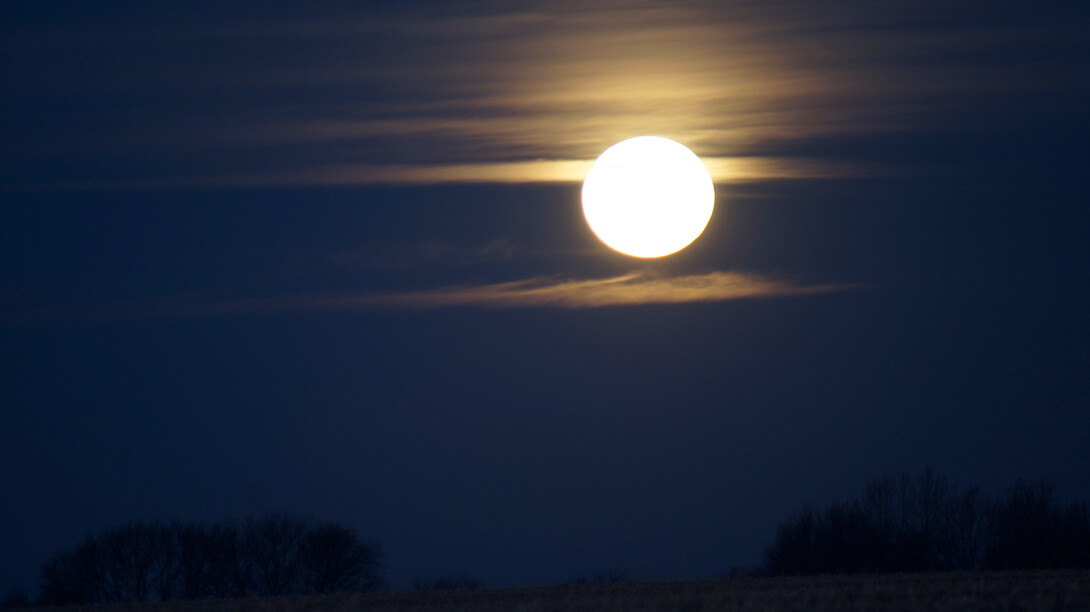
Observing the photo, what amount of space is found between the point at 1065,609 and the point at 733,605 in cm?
514

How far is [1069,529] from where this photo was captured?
6781cm

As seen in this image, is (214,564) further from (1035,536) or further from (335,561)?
(1035,536)

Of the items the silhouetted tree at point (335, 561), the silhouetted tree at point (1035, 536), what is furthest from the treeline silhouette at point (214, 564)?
the silhouetted tree at point (1035, 536)

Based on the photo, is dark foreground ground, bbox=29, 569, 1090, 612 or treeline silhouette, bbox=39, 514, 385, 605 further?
treeline silhouette, bbox=39, 514, 385, 605

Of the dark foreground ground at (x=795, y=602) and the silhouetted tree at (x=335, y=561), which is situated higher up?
the silhouetted tree at (x=335, y=561)

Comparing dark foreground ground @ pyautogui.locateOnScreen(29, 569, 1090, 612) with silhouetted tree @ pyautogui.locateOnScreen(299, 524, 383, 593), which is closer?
dark foreground ground @ pyautogui.locateOnScreen(29, 569, 1090, 612)

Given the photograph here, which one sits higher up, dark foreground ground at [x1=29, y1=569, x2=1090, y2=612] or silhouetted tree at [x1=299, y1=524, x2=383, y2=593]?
silhouetted tree at [x1=299, y1=524, x2=383, y2=593]

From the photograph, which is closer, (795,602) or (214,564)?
(795,602)

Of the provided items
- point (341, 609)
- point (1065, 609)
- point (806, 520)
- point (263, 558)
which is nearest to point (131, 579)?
point (263, 558)

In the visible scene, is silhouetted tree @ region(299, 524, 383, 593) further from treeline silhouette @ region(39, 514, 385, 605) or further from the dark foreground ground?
the dark foreground ground

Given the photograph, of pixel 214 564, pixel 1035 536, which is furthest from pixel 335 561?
pixel 1035 536

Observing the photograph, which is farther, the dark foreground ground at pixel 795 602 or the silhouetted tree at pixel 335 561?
the silhouetted tree at pixel 335 561

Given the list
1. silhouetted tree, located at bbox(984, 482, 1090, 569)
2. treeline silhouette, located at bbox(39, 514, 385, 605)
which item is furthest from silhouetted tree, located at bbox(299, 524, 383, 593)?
silhouetted tree, located at bbox(984, 482, 1090, 569)

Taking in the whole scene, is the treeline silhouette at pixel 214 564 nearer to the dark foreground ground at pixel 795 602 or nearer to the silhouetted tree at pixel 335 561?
the silhouetted tree at pixel 335 561
